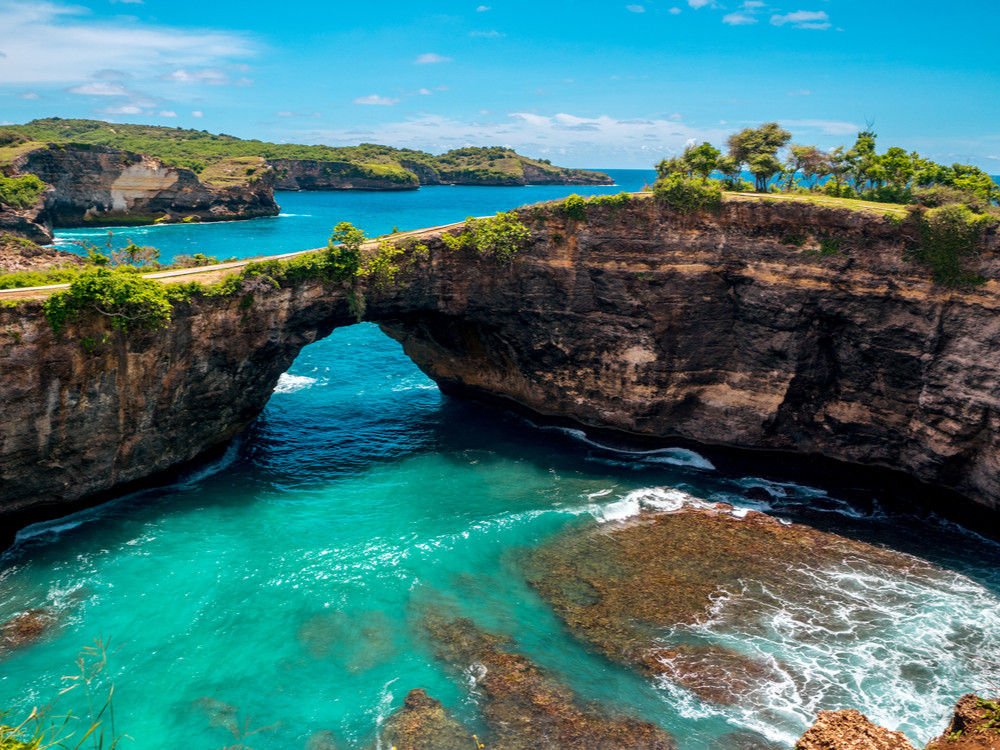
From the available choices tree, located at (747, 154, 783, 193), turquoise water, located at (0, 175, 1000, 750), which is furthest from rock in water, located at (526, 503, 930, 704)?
tree, located at (747, 154, 783, 193)

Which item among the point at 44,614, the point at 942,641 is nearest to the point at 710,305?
the point at 942,641

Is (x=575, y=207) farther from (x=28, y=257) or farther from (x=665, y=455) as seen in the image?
(x=28, y=257)

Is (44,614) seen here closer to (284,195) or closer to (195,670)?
(195,670)

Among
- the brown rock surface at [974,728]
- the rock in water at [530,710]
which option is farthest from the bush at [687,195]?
the brown rock surface at [974,728]

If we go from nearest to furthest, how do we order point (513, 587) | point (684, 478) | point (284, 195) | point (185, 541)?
point (513, 587) → point (185, 541) → point (684, 478) → point (284, 195)

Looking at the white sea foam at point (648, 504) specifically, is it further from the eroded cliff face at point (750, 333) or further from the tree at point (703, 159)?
the tree at point (703, 159)

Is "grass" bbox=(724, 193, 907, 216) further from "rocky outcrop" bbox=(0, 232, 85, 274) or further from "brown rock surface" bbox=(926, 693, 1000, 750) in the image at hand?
"rocky outcrop" bbox=(0, 232, 85, 274)
